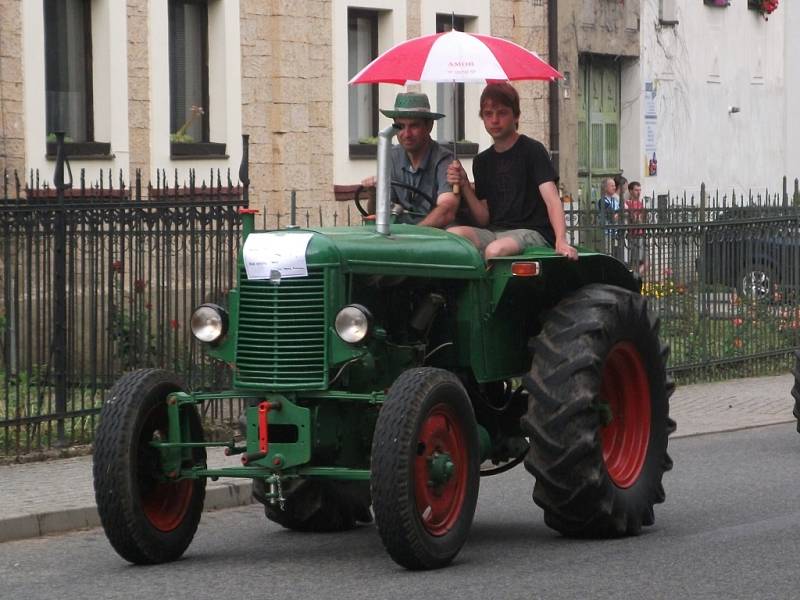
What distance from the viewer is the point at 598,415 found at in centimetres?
959

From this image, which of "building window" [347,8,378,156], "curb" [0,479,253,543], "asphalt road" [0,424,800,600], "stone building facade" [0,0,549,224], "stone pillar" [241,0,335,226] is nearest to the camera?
"asphalt road" [0,424,800,600]

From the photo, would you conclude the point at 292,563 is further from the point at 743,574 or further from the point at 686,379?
the point at 686,379

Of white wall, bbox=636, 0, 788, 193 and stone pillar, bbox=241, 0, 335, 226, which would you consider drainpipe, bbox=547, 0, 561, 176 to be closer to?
white wall, bbox=636, 0, 788, 193

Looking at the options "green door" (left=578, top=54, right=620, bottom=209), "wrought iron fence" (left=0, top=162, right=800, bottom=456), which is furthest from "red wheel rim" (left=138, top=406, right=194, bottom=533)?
"green door" (left=578, top=54, right=620, bottom=209)

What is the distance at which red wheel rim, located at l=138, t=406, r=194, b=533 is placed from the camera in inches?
352

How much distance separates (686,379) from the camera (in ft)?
65.6

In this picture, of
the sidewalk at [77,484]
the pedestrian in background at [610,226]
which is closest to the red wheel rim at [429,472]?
the sidewalk at [77,484]

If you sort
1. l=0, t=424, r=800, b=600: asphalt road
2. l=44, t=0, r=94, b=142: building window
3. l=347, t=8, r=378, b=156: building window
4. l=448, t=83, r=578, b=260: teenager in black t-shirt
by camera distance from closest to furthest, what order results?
l=0, t=424, r=800, b=600: asphalt road
l=448, t=83, r=578, b=260: teenager in black t-shirt
l=44, t=0, r=94, b=142: building window
l=347, t=8, r=378, b=156: building window

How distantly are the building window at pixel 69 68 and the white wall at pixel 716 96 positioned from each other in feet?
46.7

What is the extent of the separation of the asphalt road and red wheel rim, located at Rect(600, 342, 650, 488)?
39 cm

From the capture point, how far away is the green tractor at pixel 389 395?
870 centimetres

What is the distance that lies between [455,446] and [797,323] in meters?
13.3

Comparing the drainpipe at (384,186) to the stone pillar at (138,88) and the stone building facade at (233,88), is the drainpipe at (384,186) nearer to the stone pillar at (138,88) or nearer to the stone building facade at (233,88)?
the stone building facade at (233,88)

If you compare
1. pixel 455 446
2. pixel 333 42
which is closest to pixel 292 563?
pixel 455 446
